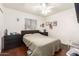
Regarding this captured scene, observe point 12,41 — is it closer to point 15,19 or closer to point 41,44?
point 15,19

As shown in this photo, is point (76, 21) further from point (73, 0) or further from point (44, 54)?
point (44, 54)

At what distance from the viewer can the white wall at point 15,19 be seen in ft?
3.68

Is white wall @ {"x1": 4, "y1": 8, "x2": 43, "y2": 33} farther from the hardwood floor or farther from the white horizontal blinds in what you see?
the hardwood floor

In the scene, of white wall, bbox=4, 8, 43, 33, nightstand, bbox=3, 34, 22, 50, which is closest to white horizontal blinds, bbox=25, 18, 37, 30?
white wall, bbox=4, 8, 43, 33

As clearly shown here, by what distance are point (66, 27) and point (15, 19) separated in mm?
740

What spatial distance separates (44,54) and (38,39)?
0.23 metres

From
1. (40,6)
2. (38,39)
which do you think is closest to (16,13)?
(40,6)

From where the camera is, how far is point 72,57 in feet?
3.03

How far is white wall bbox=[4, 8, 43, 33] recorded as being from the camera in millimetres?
1122

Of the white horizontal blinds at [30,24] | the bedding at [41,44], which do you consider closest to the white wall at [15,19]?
the white horizontal blinds at [30,24]

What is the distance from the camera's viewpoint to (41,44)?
107cm

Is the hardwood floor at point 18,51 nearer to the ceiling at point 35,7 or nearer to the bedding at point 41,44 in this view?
the bedding at point 41,44

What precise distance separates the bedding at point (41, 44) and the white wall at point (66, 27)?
0.34 feet

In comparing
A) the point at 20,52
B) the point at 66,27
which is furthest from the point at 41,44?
the point at 66,27
